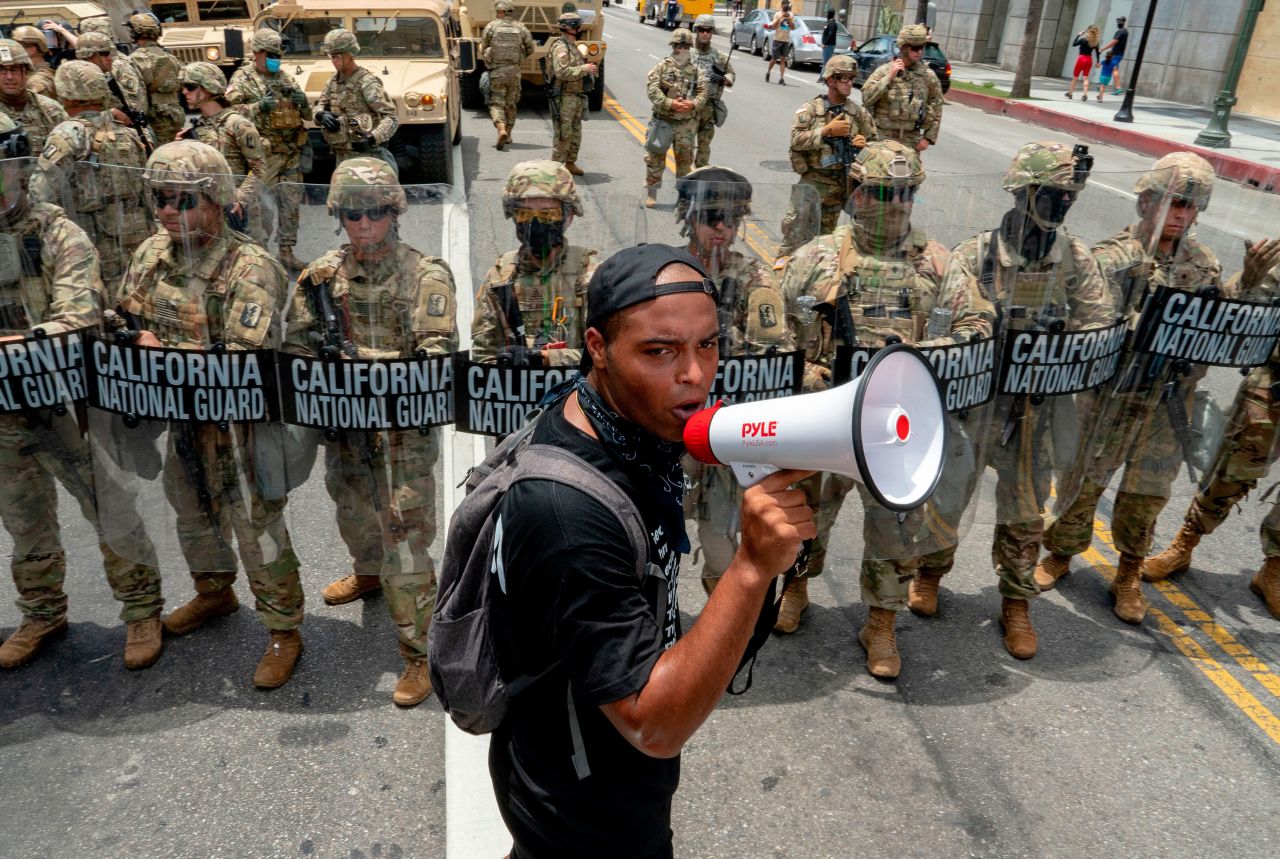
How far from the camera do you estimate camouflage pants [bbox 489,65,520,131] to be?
14.8 meters

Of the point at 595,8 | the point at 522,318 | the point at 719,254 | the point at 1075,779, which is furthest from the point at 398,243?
the point at 595,8

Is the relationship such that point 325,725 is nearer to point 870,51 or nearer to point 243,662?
point 243,662

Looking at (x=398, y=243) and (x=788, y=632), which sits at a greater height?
(x=398, y=243)

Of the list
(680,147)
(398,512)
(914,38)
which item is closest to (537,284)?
(398,512)

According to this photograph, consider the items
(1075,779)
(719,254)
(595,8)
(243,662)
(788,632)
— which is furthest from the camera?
(595,8)

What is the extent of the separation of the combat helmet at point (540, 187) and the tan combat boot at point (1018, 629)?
277cm

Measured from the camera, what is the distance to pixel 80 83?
7.80 meters

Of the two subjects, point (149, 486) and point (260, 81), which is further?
point (260, 81)

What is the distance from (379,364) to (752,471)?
2417mm

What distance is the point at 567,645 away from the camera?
5.50 feet

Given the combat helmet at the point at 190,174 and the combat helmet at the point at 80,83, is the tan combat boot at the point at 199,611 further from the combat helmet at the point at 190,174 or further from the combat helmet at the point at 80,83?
the combat helmet at the point at 80,83

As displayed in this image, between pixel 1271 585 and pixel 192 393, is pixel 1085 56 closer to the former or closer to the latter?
pixel 1271 585

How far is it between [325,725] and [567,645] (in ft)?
9.03

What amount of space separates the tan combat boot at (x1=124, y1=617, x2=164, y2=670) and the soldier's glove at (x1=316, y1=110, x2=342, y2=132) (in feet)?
22.9
